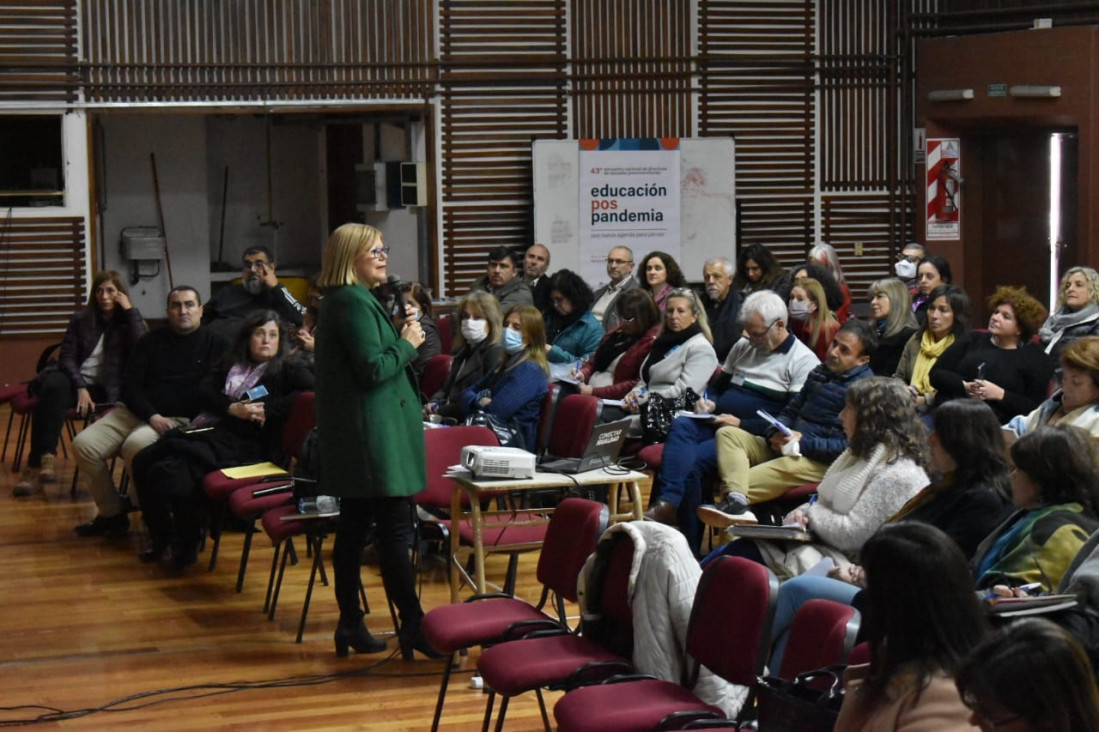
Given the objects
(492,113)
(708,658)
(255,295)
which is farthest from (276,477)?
(492,113)

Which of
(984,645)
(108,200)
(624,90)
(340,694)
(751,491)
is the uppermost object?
(624,90)

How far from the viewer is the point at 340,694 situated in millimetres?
5090

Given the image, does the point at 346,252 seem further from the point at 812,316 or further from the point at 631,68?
the point at 631,68

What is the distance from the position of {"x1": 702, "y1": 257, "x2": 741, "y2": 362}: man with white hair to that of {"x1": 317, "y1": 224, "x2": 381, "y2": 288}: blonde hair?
4045 mm

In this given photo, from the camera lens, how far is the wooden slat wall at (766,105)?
1234 cm

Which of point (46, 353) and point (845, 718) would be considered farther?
point (46, 353)

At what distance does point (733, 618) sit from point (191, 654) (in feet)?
9.09

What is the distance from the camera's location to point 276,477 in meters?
6.78

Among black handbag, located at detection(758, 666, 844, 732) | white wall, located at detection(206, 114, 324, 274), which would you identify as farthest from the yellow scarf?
white wall, located at detection(206, 114, 324, 274)

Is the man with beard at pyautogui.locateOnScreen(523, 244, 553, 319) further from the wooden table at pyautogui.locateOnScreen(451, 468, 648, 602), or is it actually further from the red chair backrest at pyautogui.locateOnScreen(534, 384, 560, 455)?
the wooden table at pyautogui.locateOnScreen(451, 468, 648, 602)

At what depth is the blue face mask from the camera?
24.4ft

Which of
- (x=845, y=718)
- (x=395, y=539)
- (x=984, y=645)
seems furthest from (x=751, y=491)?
(x=984, y=645)

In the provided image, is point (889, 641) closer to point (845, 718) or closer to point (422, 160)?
point (845, 718)

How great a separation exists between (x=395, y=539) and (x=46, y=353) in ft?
16.7
